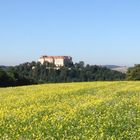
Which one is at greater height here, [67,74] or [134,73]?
[67,74]

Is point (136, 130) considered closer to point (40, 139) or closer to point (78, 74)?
point (40, 139)

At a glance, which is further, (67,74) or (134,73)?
(67,74)

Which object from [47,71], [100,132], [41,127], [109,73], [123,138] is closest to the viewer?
[123,138]

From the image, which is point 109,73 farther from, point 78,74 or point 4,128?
point 4,128

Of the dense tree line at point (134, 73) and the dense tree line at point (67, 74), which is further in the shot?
the dense tree line at point (67, 74)

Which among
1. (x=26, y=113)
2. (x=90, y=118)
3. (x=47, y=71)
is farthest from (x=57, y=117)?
(x=47, y=71)

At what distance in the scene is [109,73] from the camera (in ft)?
417

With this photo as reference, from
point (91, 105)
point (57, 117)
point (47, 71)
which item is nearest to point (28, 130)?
point (57, 117)

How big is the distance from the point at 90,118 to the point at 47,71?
4721 inches

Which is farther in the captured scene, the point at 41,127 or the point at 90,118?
the point at 90,118

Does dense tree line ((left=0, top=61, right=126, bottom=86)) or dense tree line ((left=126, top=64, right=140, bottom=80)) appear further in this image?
dense tree line ((left=0, top=61, right=126, bottom=86))

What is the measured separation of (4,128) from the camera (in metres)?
16.2

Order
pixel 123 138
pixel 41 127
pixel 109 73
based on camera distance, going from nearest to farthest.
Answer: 1. pixel 123 138
2. pixel 41 127
3. pixel 109 73

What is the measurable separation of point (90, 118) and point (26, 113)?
3.56m
